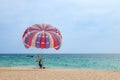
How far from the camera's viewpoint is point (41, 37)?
76.6 feet

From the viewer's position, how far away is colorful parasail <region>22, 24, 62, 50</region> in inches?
915

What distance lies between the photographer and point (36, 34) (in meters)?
23.2

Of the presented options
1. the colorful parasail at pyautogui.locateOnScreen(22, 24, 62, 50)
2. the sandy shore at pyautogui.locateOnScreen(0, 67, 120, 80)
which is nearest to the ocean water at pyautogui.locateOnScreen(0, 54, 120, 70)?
the colorful parasail at pyautogui.locateOnScreen(22, 24, 62, 50)

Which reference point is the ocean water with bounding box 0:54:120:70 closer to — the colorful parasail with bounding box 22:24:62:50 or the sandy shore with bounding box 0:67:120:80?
the colorful parasail with bounding box 22:24:62:50

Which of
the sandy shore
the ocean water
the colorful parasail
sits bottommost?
the sandy shore

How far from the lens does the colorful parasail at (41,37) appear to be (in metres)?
23.2

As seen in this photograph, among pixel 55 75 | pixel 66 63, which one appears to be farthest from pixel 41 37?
pixel 66 63

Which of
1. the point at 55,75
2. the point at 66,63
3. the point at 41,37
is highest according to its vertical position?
the point at 41,37

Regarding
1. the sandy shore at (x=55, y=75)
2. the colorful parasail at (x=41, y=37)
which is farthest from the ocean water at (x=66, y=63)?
the sandy shore at (x=55, y=75)

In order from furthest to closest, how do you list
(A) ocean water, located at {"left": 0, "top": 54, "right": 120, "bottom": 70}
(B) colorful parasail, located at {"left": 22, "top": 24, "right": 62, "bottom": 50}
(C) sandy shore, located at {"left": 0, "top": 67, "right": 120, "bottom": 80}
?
(A) ocean water, located at {"left": 0, "top": 54, "right": 120, "bottom": 70}, (B) colorful parasail, located at {"left": 22, "top": 24, "right": 62, "bottom": 50}, (C) sandy shore, located at {"left": 0, "top": 67, "right": 120, "bottom": 80}

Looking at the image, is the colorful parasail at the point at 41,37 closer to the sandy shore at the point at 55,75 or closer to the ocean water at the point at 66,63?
the sandy shore at the point at 55,75

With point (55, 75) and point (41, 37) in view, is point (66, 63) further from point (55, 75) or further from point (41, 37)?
point (55, 75)

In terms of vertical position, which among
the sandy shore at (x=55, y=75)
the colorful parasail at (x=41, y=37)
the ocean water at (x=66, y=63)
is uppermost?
the colorful parasail at (x=41, y=37)

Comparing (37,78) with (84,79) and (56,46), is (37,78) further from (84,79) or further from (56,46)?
(56,46)
